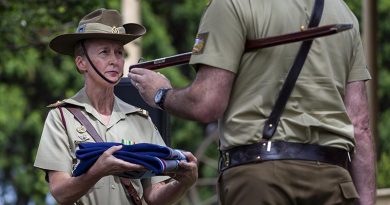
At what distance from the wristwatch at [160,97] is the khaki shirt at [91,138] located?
88 centimetres

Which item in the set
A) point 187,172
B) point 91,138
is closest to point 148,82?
point 187,172

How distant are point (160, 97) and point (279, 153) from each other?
0.53 meters

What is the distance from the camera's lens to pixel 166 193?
6.34m

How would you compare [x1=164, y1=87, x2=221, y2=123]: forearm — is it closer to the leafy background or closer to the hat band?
the hat band

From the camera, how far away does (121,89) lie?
6773 millimetres

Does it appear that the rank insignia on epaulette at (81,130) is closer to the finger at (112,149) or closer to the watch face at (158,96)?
the finger at (112,149)

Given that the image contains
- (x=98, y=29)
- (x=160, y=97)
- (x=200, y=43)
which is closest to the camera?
(x=200, y=43)

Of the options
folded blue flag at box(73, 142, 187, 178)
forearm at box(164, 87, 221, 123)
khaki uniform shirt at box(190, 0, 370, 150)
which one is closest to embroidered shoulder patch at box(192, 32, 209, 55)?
khaki uniform shirt at box(190, 0, 370, 150)

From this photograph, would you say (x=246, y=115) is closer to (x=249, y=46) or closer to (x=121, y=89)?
(x=249, y=46)

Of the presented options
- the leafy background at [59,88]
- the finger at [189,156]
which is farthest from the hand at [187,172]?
the leafy background at [59,88]

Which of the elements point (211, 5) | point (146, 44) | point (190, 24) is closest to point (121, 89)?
point (211, 5)

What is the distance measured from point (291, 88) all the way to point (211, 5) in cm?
43

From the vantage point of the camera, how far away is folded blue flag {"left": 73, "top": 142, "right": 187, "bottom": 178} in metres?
5.75

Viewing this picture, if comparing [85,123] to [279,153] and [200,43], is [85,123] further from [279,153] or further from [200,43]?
[279,153]
